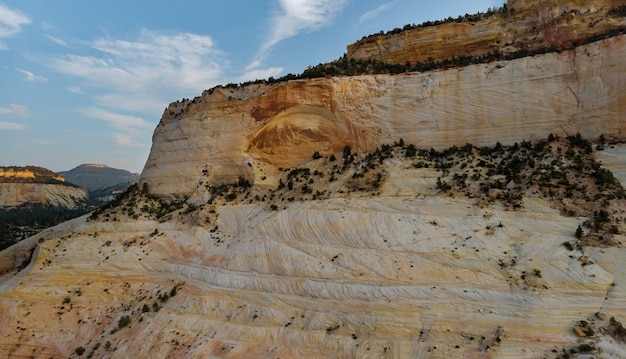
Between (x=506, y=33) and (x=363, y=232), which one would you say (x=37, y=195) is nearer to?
(x=363, y=232)

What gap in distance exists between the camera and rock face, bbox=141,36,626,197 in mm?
17641

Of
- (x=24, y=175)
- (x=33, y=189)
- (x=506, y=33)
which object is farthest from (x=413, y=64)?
(x=24, y=175)

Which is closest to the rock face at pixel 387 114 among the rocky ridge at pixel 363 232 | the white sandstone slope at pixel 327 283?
the rocky ridge at pixel 363 232

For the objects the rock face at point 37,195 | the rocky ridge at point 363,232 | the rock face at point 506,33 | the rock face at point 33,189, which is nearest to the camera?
the rocky ridge at point 363,232

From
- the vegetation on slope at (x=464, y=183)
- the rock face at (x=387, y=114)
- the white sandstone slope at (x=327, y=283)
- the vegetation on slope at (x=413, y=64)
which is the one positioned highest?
the vegetation on slope at (x=413, y=64)

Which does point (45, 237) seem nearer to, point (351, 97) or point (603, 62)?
point (351, 97)

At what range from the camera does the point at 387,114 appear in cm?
2058

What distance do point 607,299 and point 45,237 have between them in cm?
2734

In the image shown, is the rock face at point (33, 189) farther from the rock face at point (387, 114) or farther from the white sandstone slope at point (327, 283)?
the white sandstone slope at point (327, 283)

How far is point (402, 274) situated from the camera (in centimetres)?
1340

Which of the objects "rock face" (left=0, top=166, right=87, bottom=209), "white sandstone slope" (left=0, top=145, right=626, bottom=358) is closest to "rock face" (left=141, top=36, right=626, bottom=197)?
"white sandstone slope" (left=0, top=145, right=626, bottom=358)

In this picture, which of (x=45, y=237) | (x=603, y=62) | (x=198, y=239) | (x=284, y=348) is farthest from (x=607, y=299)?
(x=45, y=237)

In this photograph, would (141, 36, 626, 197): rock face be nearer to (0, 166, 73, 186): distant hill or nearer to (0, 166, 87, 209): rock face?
(0, 166, 87, 209): rock face

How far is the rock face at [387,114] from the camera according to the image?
17641mm
